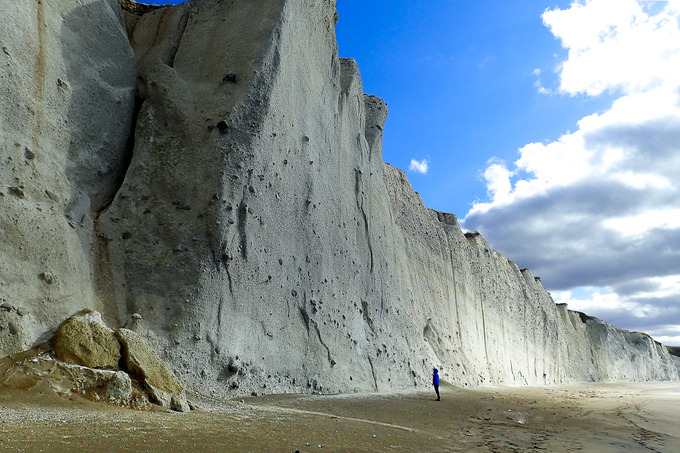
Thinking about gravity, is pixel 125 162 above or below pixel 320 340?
above

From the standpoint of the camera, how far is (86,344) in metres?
6.12

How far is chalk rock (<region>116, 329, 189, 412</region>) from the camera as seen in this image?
238 inches

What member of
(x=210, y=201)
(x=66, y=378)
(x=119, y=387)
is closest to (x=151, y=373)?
(x=119, y=387)

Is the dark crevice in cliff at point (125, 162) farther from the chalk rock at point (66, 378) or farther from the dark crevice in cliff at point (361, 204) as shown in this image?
the dark crevice in cliff at point (361, 204)

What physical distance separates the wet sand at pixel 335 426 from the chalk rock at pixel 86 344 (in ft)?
2.47

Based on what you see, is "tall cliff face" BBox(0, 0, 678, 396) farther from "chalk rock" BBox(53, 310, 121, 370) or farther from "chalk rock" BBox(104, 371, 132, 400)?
"chalk rock" BBox(104, 371, 132, 400)

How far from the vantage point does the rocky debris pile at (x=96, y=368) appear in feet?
18.0

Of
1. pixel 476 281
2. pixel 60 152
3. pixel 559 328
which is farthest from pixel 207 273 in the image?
pixel 559 328

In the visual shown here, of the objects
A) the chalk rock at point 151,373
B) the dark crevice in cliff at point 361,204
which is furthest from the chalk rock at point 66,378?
the dark crevice in cliff at point 361,204

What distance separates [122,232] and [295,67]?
5565 mm

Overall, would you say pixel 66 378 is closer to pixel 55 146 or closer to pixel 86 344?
pixel 86 344

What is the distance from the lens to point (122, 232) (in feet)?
28.2

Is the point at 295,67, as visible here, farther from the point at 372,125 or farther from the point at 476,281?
the point at 476,281

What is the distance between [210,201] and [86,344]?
353cm
